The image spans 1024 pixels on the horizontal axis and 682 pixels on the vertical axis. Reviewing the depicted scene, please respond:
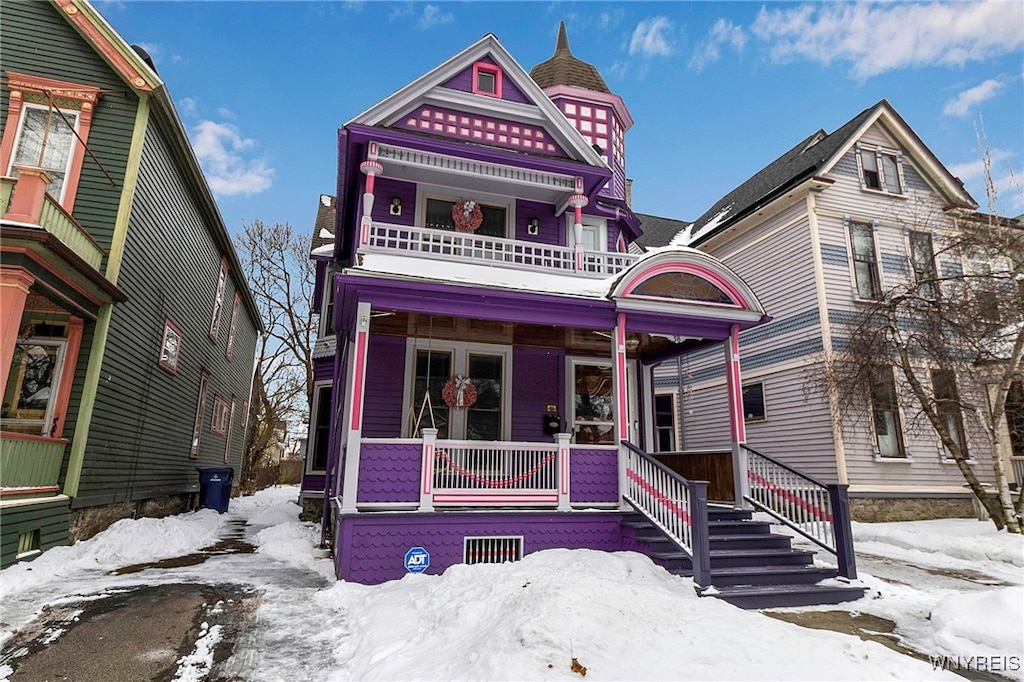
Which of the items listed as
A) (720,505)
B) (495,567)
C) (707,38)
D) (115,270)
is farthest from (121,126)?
(707,38)

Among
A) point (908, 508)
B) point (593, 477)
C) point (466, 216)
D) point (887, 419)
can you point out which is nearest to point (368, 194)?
point (466, 216)

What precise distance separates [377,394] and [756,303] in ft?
23.7

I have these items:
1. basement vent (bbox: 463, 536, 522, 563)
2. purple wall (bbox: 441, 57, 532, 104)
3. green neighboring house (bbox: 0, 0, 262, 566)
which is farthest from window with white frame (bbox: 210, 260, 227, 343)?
basement vent (bbox: 463, 536, 522, 563)

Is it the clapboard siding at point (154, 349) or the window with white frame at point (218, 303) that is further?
the window with white frame at point (218, 303)

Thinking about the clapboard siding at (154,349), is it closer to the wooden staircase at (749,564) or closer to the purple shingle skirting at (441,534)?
the purple shingle skirting at (441,534)

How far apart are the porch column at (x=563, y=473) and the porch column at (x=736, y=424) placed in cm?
310

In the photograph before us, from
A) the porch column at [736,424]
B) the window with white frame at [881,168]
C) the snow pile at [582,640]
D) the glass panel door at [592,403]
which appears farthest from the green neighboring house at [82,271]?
the window with white frame at [881,168]

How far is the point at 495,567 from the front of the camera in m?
6.63

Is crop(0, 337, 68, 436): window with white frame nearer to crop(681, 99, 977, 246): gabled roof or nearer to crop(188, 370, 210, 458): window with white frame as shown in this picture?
crop(188, 370, 210, 458): window with white frame

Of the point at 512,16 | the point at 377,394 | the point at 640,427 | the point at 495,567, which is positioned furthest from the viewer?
the point at 512,16

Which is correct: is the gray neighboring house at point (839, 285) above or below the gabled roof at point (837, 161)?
below

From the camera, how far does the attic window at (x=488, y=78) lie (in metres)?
11.1

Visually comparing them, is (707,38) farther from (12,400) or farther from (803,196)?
(12,400)

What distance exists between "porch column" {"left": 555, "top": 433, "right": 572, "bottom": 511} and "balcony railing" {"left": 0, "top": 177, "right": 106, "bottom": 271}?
305 inches
